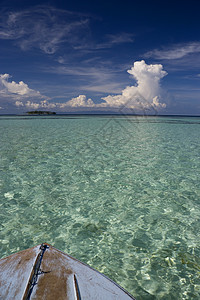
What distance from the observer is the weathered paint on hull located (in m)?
3.14

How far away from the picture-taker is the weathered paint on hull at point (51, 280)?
3.14m

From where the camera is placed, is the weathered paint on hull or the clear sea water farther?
the clear sea water

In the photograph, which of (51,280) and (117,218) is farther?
(117,218)

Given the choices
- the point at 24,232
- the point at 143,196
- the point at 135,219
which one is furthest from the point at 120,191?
the point at 24,232

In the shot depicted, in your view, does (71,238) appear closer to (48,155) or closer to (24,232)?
(24,232)

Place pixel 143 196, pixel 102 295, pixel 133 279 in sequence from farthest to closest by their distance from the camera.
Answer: pixel 143 196
pixel 133 279
pixel 102 295

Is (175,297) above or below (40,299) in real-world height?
below

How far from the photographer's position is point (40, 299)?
3.02 metres

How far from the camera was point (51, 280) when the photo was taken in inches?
134

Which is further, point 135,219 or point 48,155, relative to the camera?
point 48,155

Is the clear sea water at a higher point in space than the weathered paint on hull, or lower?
lower

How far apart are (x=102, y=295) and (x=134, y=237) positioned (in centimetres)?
313

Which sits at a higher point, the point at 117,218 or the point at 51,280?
the point at 51,280

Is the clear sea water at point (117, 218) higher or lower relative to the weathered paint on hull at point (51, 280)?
lower
